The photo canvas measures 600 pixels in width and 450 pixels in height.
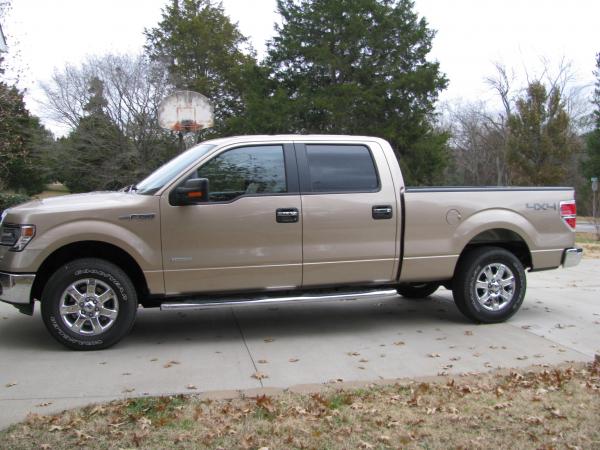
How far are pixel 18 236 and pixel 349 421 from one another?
11.2ft

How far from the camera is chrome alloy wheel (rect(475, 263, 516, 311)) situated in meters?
6.55

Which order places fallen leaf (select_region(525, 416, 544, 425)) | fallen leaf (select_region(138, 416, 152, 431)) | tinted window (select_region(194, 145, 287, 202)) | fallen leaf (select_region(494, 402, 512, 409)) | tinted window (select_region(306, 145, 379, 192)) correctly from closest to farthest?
fallen leaf (select_region(138, 416, 152, 431)), fallen leaf (select_region(525, 416, 544, 425)), fallen leaf (select_region(494, 402, 512, 409)), tinted window (select_region(194, 145, 287, 202)), tinted window (select_region(306, 145, 379, 192))

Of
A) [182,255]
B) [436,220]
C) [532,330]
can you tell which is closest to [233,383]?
[182,255]

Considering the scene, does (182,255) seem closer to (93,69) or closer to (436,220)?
(436,220)

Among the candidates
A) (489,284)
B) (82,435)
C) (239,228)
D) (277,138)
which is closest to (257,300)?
(239,228)

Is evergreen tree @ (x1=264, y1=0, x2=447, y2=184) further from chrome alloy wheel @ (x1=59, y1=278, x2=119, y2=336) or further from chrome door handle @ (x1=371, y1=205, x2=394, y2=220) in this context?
chrome alloy wheel @ (x1=59, y1=278, x2=119, y2=336)

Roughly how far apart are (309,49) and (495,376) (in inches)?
1290

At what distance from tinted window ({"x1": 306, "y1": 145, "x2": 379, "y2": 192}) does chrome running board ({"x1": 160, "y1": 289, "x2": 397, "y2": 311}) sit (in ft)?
3.53

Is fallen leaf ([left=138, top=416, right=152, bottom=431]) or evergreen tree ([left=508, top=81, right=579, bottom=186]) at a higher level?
evergreen tree ([left=508, top=81, right=579, bottom=186])

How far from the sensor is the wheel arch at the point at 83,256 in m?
5.55

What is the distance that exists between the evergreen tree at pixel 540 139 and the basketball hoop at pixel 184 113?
19.9 metres

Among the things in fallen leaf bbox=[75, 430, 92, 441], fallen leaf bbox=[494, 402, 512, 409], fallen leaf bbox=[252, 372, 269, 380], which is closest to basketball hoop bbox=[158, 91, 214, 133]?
fallen leaf bbox=[252, 372, 269, 380]

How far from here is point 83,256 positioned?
564 centimetres

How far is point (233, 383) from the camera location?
15.3ft
